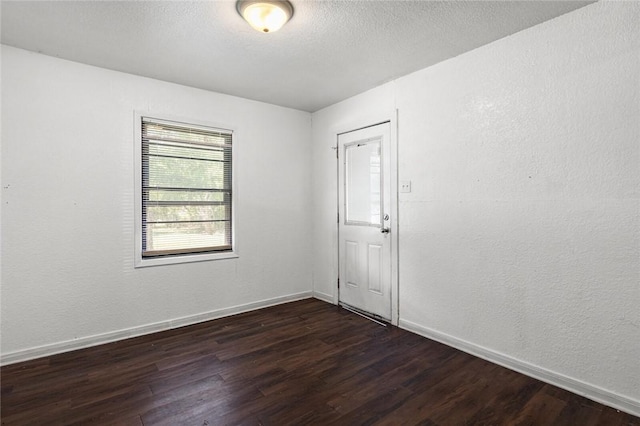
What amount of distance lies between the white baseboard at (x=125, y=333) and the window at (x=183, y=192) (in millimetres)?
634

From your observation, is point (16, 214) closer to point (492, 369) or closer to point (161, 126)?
point (161, 126)

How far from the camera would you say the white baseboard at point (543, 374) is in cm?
204

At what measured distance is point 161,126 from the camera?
3.41 m

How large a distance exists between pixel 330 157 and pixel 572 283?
9.18 feet

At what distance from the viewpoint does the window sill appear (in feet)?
10.7

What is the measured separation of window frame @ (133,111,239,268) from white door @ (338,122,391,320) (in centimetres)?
127

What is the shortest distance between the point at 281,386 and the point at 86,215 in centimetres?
228

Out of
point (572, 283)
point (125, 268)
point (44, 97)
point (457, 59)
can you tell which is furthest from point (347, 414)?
point (44, 97)

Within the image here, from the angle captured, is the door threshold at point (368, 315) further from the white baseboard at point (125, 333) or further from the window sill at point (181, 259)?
the window sill at point (181, 259)

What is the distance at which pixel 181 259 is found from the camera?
3.48 metres

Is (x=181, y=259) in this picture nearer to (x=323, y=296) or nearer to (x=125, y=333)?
(x=125, y=333)

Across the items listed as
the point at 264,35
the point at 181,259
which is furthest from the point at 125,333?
the point at 264,35

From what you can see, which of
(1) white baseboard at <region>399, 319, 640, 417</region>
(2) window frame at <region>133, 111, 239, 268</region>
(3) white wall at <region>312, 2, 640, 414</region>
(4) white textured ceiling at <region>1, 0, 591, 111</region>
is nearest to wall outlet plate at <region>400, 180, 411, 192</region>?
(3) white wall at <region>312, 2, 640, 414</region>

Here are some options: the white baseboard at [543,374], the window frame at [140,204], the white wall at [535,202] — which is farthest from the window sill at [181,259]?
the white baseboard at [543,374]
